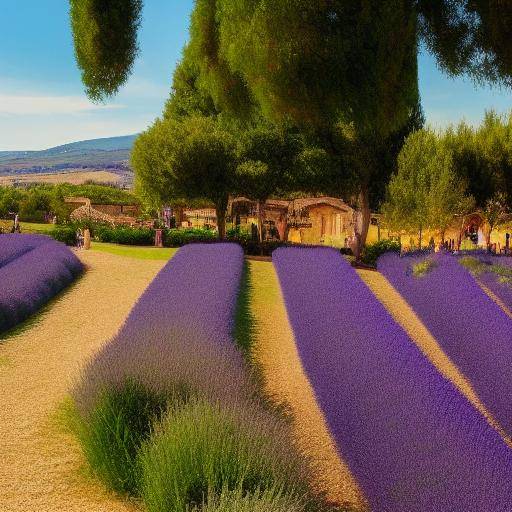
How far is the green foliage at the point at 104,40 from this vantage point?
8.54 meters

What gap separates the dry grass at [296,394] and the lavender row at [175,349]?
0.67 meters

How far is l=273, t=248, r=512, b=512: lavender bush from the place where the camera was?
3717 millimetres

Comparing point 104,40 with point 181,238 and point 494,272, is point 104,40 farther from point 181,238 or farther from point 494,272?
point 181,238

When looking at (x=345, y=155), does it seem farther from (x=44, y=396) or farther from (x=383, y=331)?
(x=44, y=396)

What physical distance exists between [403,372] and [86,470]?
10.4ft

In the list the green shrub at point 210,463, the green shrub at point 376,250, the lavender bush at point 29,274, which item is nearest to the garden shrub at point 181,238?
the lavender bush at point 29,274

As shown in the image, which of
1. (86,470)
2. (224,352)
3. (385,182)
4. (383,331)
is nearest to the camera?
(86,470)

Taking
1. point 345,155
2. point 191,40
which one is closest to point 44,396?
point 191,40

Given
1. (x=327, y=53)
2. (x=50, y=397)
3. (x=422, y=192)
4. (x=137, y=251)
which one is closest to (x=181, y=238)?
(x=137, y=251)

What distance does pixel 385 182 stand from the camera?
2173 centimetres

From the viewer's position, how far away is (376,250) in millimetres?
21562

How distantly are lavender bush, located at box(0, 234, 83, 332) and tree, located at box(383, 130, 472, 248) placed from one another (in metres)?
10.0

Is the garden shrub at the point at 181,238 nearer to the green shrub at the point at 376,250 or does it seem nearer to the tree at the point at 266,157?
the tree at the point at 266,157

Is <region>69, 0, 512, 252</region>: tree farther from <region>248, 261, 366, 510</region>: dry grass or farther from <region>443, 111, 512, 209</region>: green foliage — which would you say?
<region>443, 111, 512, 209</region>: green foliage
